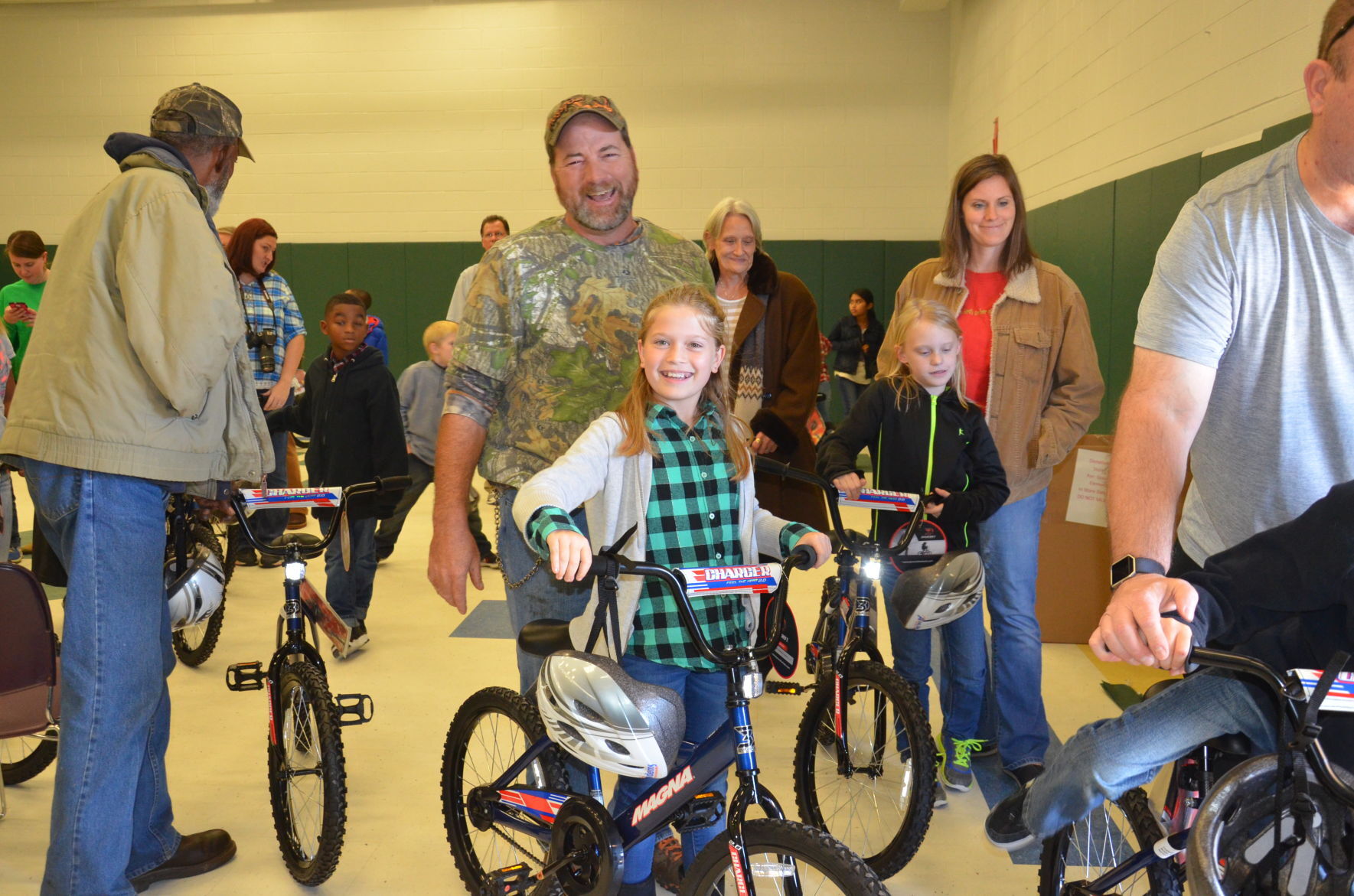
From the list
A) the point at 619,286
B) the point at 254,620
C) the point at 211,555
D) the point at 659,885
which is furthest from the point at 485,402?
the point at 254,620

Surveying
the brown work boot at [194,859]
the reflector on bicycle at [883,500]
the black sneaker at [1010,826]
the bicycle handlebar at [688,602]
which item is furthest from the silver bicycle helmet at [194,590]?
the black sneaker at [1010,826]

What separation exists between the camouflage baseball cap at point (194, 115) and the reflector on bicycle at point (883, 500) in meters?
1.67

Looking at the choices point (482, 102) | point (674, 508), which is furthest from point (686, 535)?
point (482, 102)

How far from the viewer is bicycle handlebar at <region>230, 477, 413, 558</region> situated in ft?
8.32

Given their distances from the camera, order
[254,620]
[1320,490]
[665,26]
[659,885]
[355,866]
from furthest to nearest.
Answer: [665,26] < [254,620] < [355,866] < [659,885] < [1320,490]

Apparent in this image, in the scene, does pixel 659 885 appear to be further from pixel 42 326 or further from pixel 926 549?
pixel 42 326

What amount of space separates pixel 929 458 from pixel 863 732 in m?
0.77

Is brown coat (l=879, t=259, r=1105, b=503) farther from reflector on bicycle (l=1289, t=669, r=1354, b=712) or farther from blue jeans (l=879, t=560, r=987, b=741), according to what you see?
reflector on bicycle (l=1289, t=669, r=1354, b=712)

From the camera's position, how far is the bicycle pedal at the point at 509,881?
7.41 feet

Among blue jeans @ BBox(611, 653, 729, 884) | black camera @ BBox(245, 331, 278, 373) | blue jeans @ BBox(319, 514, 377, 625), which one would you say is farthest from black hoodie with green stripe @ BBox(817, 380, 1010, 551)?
black camera @ BBox(245, 331, 278, 373)

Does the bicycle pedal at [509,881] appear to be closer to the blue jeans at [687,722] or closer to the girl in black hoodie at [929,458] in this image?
the blue jeans at [687,722]

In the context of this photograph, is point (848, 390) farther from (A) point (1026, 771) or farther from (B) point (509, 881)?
(B) point (509, 881)

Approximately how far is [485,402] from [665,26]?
9.20 metres

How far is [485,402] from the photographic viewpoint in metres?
2.36
